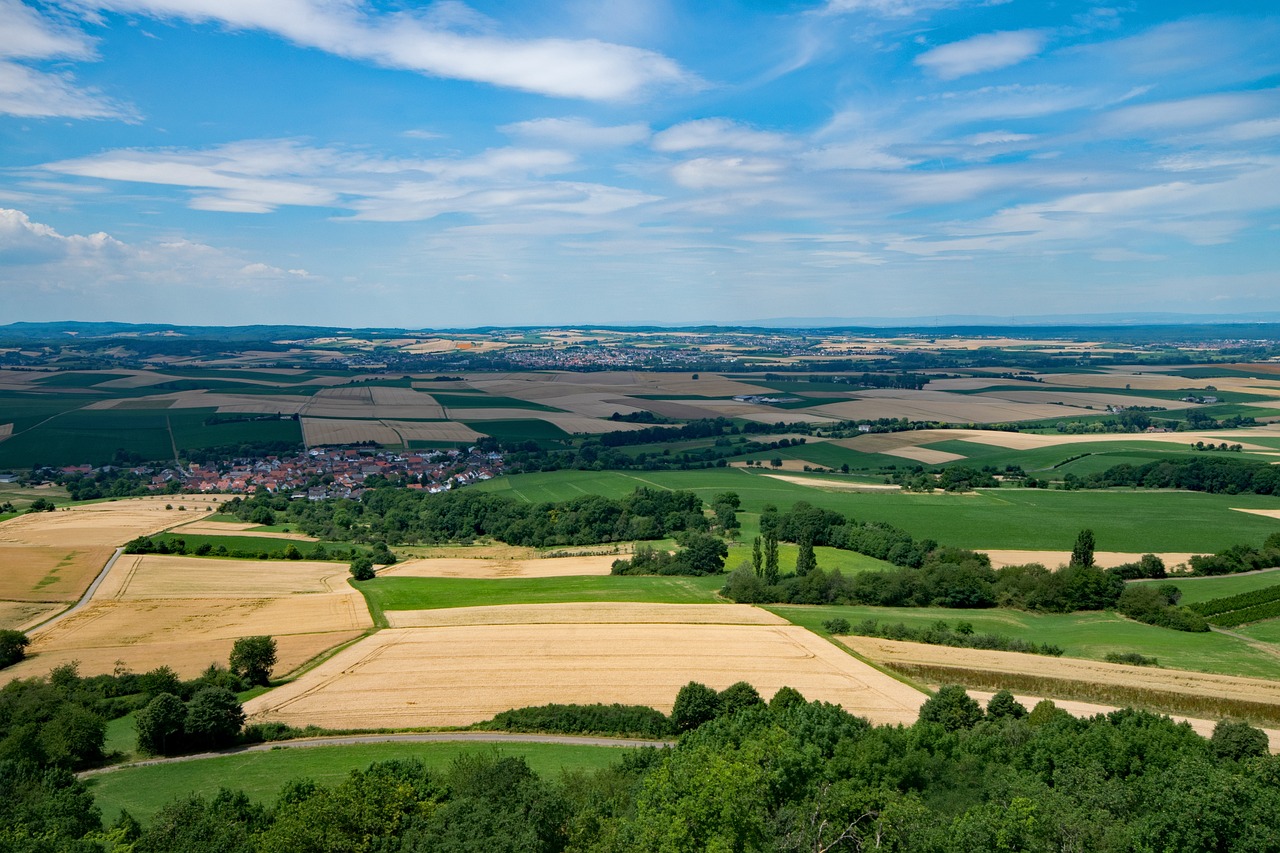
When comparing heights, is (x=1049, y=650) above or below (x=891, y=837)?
below

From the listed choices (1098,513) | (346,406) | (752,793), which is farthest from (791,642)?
(346,406)

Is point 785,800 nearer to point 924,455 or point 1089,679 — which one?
point 1089,679

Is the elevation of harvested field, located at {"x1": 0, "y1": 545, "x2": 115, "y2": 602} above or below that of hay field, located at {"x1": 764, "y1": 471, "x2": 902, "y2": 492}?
below

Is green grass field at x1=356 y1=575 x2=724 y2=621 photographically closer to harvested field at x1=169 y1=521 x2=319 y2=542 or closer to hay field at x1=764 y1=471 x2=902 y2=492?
harvested field at x1=169 y1=521 x2=319 y2=542

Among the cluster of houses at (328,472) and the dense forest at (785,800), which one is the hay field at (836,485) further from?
the dense forest at (785,800)

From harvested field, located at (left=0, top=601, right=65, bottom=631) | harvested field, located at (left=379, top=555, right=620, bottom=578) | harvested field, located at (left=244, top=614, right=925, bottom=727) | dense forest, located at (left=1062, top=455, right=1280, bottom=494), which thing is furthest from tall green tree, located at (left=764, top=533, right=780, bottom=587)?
harvested field, located at (left=0, top=601, right=65, bottom=631)

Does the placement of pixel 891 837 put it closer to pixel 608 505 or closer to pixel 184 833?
pixel 184 833

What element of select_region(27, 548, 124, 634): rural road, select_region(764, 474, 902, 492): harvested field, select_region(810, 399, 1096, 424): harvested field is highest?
select_region(810, 399, 1096, 424): harvested field
